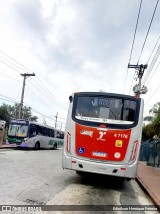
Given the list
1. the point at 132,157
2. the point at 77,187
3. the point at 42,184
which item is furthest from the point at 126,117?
the point at 42,184

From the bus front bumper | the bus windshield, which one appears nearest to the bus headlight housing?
the bus front bumper

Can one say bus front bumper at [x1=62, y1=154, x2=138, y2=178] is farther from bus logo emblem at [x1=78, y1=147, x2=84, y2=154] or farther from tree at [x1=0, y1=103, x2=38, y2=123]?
tree at [x1=0, y1=103, x2=38, y2=123]

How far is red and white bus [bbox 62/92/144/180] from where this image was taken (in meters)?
8.88

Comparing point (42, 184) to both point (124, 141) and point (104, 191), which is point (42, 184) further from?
point (124, 141)

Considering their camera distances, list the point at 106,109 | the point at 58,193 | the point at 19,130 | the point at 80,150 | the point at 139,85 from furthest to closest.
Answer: the point at 19,130
the point at 139,85
the point at 106,109
the point at 80,150
the point at 58,193

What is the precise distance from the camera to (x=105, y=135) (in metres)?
9.01

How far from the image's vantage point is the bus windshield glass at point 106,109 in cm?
916

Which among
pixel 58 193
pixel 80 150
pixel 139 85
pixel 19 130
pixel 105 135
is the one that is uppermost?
pixel 139 85

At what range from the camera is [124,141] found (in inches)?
350

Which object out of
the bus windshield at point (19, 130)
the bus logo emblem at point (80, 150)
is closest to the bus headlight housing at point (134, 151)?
the bus logo emblem at point (80, 150)

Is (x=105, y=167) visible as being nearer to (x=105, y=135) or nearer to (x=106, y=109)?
(x=105, y=135)

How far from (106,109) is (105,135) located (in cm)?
90

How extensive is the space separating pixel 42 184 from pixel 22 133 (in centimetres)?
2011

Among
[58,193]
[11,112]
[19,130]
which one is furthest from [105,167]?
[11,112]
